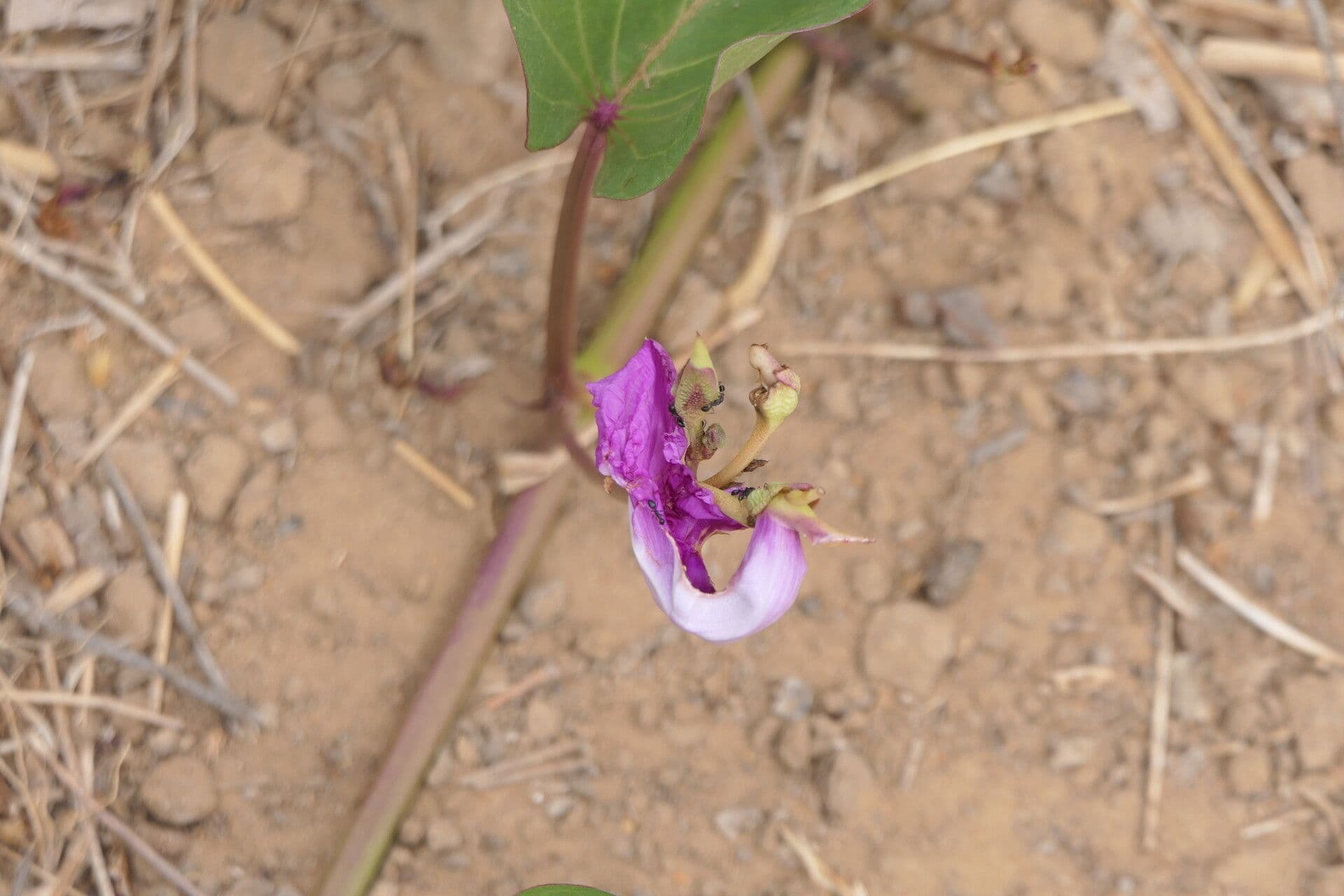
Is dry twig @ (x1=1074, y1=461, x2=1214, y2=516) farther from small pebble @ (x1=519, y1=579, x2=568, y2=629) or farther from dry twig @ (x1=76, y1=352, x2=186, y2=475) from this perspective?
dry twig @ (x1=76, y1=352, x2=186, y2=475)

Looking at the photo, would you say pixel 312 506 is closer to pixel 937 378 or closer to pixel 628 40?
pixel 628 40

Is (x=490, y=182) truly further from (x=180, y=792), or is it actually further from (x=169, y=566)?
(x=180, y=792)

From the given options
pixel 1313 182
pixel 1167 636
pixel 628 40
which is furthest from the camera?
pixel 1313 182

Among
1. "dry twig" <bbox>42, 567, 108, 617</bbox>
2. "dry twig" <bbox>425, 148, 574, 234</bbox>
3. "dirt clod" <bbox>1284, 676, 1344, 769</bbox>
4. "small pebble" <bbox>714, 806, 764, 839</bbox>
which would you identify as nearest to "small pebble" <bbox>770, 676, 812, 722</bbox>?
"small pebble" <bbox>714, 806, 764, 839</bbox>

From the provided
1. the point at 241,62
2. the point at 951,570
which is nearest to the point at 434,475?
the point at 241,62

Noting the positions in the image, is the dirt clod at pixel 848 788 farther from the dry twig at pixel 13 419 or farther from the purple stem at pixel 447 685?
the dry twig at pixel 13 419

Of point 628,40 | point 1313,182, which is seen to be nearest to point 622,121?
point 628,40
